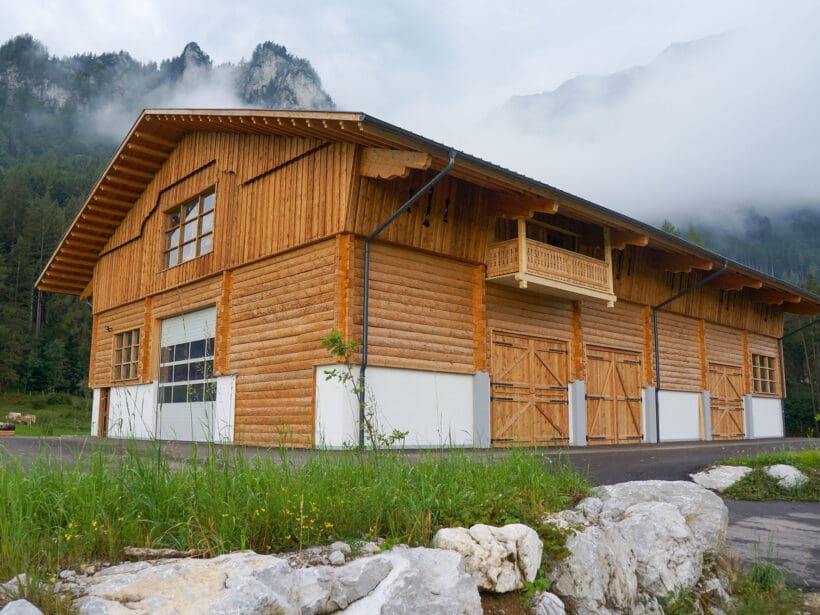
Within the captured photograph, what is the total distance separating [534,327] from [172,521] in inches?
488

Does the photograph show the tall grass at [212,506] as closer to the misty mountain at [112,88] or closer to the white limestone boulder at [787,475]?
the white limestone boulder at [787,475]

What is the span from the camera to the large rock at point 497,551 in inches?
171

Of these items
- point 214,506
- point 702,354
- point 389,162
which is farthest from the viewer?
point 702,354

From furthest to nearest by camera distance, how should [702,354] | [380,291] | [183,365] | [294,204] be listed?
[702,354] < [183,365] < [294,204] < [380,291]

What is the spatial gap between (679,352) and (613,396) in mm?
3782

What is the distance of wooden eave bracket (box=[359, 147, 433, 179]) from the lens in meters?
11.5

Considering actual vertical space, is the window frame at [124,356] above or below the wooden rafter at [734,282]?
below

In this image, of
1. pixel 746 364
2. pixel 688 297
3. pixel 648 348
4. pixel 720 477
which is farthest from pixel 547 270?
pixel 746 364

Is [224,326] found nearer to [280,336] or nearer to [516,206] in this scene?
[280,336]

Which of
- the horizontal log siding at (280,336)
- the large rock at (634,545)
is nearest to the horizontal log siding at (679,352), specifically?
the horizontal log siding at (280,336)

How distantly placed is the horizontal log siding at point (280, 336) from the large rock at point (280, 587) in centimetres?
859

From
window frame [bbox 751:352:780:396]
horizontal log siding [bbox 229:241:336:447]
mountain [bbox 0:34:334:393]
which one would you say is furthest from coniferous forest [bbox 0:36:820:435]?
horizontal log siding [bbox 229:241:336:447]

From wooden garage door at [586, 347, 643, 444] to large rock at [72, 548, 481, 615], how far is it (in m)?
13.6

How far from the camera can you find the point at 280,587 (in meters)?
3.39
